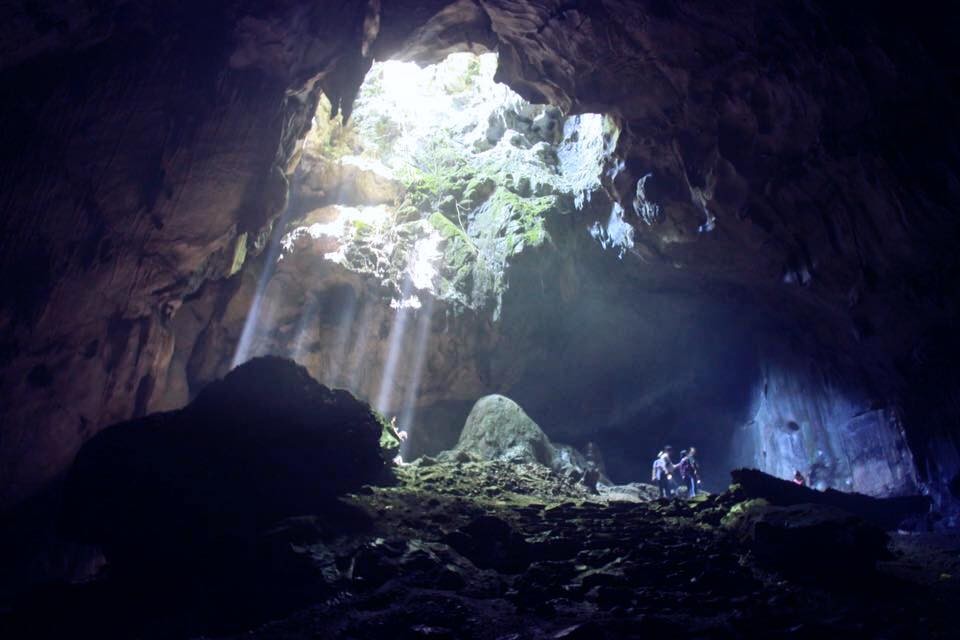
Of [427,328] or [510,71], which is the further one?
[427,328]

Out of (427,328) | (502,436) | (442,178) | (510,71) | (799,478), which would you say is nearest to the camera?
(510,71)

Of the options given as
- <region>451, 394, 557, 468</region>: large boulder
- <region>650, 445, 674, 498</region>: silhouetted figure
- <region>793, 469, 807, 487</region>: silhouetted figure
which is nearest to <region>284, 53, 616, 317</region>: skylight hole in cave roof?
<region>451, 394, 557, 468</region>: large boulder

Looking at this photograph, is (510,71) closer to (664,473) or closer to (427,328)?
(427,328)

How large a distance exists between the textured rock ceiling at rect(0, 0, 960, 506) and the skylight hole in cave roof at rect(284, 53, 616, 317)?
4.46 meters

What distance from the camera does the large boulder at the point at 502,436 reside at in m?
16.8

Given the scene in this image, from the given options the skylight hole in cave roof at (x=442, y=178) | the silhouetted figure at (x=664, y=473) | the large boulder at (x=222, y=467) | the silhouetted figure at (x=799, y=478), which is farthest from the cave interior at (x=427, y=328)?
the silhouetted figure at (x=664, y=473)

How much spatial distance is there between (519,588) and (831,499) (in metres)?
8.72

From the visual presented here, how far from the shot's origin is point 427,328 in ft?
62.3

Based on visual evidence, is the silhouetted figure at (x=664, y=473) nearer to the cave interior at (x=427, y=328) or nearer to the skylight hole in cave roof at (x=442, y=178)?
the cave interior at (x=427, y=328)

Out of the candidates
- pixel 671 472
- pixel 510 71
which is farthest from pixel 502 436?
pixel 510 71

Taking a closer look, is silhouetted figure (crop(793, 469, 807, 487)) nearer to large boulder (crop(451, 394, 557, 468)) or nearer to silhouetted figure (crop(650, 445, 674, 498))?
silhouetted figure (crop(650, 445, 674, 498))

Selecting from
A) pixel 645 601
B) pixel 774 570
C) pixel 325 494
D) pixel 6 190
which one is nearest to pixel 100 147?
pixel 6 190

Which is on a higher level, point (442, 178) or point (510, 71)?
point (442, 178)

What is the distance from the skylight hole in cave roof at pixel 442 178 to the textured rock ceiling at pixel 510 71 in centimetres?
446
